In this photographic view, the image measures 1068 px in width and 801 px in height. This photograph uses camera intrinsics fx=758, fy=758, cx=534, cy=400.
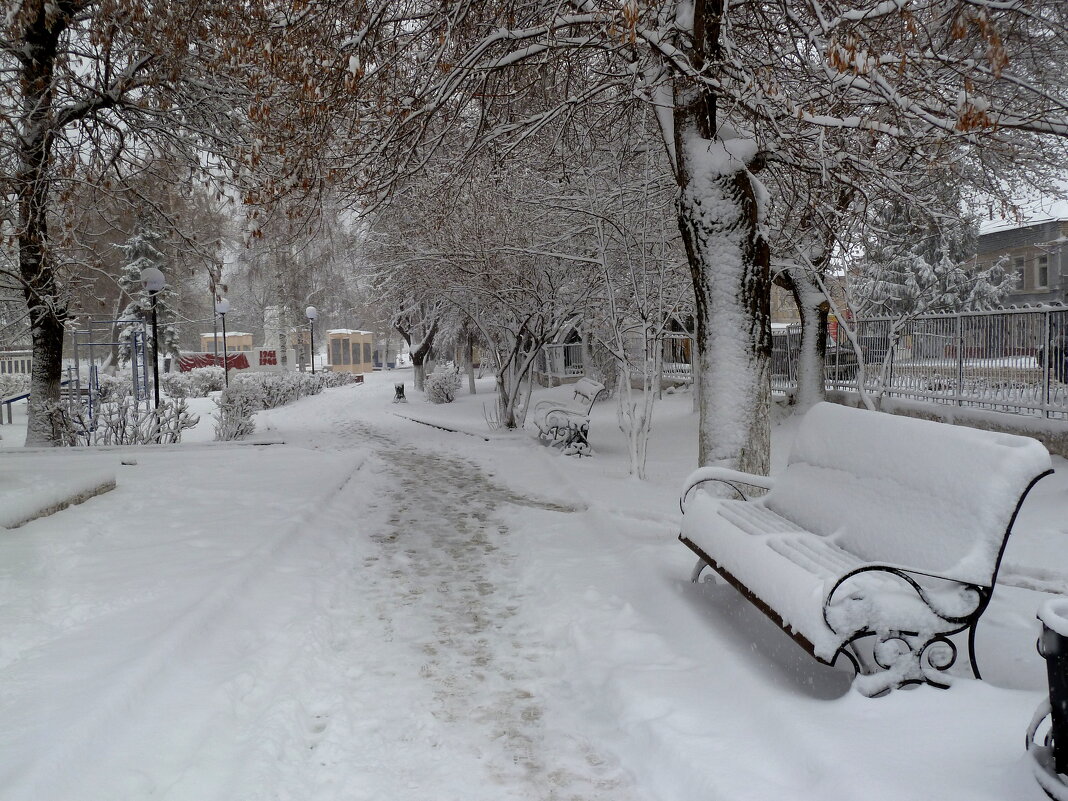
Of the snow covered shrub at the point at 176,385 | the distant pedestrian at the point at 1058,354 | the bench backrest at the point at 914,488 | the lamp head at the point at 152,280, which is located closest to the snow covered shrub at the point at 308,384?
the snow covered shrub at the point at 176,385

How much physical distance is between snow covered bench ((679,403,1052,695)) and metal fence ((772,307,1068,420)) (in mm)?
6566

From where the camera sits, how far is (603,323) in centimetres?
1559

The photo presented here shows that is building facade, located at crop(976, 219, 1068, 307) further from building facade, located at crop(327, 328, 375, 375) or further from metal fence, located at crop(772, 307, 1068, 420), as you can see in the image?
building facade, located at crop(327, 328, 375, 375)

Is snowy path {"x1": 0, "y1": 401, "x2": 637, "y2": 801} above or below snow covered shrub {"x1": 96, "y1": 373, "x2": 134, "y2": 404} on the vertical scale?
below

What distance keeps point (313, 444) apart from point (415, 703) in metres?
11.4

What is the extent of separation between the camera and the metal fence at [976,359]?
30.4 ft

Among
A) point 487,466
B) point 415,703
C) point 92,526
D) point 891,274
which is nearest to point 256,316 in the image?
point 891,274

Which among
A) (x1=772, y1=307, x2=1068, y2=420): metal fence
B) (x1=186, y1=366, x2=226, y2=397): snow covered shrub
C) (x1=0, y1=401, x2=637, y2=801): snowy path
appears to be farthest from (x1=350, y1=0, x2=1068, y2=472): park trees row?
(x1=186, y1=366, x2=226, y2=397): snow covered shrub

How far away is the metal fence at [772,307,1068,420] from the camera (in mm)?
9266

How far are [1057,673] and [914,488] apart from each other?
131 cm

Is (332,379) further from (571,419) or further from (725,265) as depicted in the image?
(725,265)

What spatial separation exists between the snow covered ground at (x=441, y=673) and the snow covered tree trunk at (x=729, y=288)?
113 cm

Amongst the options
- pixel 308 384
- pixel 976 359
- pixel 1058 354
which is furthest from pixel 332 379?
pixel 1058 354

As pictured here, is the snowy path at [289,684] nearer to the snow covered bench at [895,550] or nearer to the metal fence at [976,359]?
the snow covered bench at [895,550]
